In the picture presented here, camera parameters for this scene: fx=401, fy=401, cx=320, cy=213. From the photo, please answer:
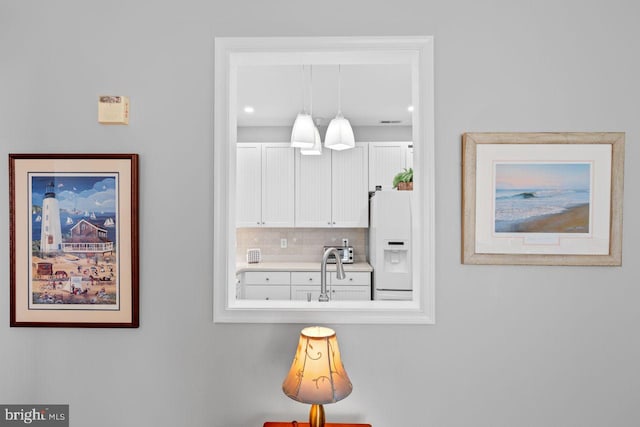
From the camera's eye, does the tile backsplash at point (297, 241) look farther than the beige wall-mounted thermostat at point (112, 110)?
Yes

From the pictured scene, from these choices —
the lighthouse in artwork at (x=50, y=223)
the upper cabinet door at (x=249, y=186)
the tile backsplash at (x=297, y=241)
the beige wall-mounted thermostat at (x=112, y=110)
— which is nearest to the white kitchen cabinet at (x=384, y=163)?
the tile backsplash at (x=297, y=241)

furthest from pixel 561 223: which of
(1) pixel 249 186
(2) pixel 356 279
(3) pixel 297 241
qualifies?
(1) pixel 249 186

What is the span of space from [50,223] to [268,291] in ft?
8.92

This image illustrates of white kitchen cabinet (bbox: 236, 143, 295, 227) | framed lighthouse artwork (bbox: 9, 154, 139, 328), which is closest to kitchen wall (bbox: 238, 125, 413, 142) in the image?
white kitchen cabinet (bbox: 236, 143, 295, 227)

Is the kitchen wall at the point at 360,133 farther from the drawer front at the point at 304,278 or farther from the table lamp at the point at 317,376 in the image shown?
the table lamp at the point at 317,376

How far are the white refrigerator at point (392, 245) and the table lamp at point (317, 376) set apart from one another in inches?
101

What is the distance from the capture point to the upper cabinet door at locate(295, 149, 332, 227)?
462 cm

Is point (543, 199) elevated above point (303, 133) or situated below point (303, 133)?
below

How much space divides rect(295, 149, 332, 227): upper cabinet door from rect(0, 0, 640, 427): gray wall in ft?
9.40

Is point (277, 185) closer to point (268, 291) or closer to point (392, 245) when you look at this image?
point (268, 291)

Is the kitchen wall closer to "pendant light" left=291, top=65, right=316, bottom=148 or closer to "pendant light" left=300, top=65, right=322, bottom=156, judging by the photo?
"pendant light" left=300, top=65, right=322, bottom=156

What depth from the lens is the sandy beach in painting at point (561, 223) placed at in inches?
67.2

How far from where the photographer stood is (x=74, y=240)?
1.77m

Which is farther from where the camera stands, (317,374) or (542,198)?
(542,198)
